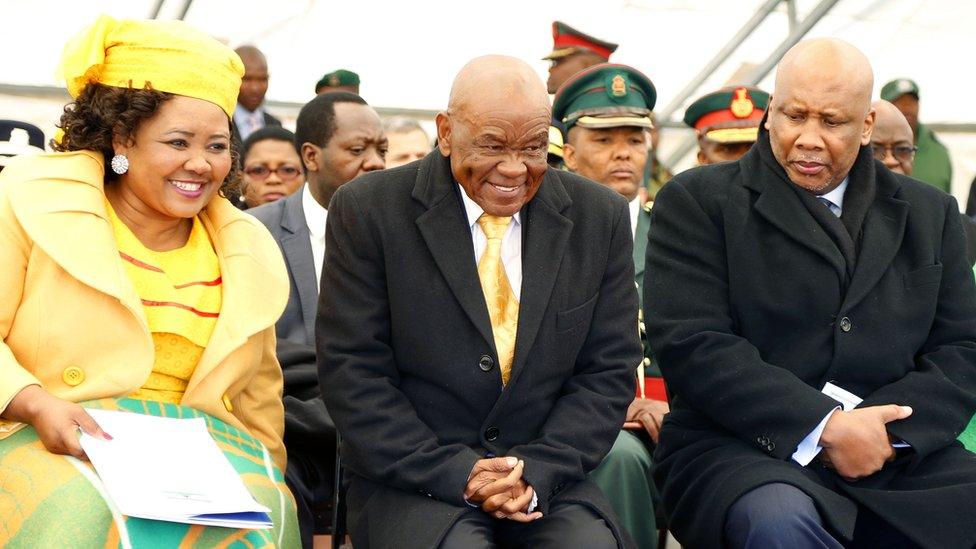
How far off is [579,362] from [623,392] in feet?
0.52

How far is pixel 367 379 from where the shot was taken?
3971 millimetres

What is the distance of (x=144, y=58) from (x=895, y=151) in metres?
3.84

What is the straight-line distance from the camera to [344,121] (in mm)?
6398

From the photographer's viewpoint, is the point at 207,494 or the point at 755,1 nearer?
the point at 207,494

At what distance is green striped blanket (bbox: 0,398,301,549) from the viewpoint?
3.40m

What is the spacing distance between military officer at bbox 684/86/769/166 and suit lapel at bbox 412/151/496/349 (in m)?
2.93

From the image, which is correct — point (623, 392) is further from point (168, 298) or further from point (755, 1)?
point (755, 1)

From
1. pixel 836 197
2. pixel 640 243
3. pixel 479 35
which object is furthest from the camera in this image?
pixel 479 35

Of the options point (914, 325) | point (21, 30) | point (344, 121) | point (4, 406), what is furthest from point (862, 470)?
point (21, 30)

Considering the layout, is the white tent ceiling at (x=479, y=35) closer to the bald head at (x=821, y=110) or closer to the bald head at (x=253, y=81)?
the bald head at (x=253, y=81)

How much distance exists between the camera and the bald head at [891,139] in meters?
6.52

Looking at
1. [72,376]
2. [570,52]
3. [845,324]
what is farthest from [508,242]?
[570,52]

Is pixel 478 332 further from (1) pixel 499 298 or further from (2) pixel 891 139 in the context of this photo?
(2) pixel 891 139

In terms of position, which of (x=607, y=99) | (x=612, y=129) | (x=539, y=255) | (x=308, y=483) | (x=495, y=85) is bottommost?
(x=308, y=483)
